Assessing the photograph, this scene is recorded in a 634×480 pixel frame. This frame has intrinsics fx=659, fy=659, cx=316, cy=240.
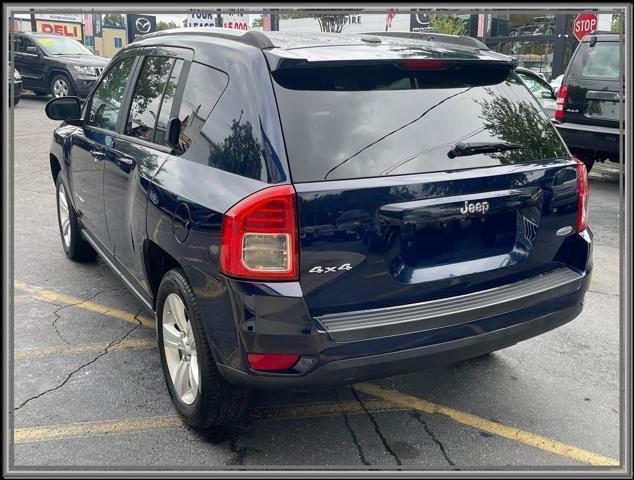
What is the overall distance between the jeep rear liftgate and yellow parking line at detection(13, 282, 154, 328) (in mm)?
2291

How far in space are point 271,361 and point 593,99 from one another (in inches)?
306

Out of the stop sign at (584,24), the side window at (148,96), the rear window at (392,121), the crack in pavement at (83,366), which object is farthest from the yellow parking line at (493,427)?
the stop sign at (584,24)

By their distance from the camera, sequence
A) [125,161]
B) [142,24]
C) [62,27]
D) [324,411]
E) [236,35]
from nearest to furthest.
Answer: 1. [236,35]
2. [324,411]
3. [125,161]
4. [142,24]
5. [62,27]

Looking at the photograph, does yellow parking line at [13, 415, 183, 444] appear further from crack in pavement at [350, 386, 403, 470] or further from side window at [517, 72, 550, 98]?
side window at [517, 72, 550, 98]

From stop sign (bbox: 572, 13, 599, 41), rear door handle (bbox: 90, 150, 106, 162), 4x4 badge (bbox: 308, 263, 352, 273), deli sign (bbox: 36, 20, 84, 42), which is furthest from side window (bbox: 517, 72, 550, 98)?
deli sign (bbox: 36, 20, 84, 42)

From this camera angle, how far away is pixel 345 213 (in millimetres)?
2588

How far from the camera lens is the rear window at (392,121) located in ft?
8.77

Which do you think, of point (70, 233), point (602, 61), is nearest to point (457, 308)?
point (70, 233)

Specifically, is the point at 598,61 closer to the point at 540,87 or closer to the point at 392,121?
the point at 540,87

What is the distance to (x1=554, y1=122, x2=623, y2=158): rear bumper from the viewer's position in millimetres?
8664

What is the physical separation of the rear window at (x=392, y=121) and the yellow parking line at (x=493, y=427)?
4.35ft

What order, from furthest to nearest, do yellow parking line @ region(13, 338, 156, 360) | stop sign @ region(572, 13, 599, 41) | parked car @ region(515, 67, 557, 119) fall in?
stop sign @ region(572, 13, 599, 41) → parked car @ region(515, 67, 557, 119) → yellow parking line @ region(13, 338, 156, 360)

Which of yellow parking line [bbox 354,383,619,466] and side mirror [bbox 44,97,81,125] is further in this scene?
side mirror [bbox 44,97,81,125]

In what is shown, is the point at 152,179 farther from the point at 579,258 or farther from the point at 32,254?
the point at 32,254
